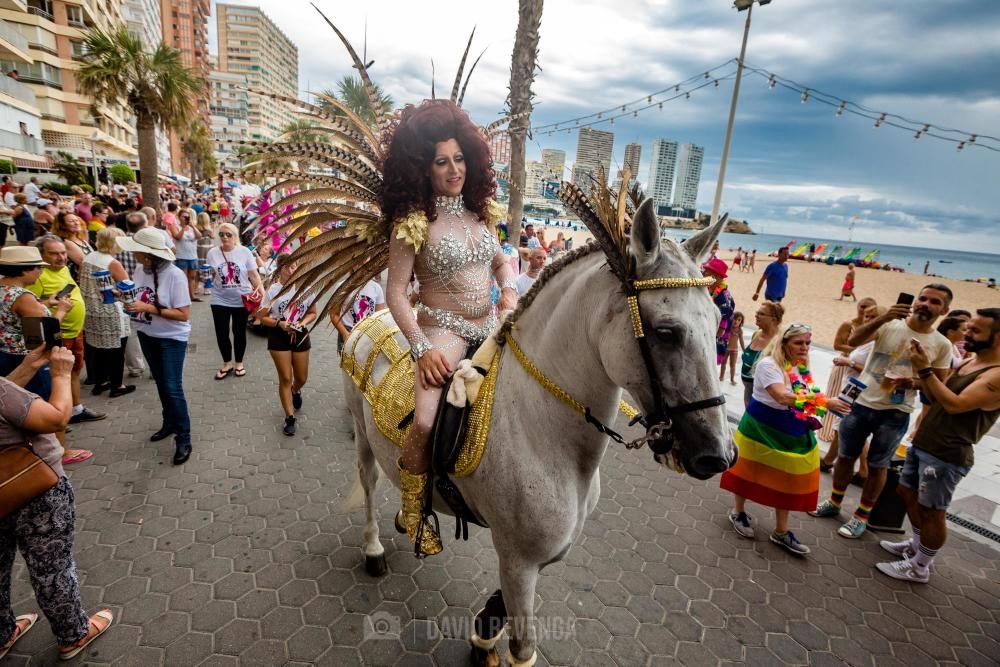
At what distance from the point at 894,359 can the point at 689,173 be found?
52.8ft

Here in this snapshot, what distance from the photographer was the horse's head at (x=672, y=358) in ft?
5.19

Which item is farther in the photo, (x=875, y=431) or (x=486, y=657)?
(x=875, y=431)

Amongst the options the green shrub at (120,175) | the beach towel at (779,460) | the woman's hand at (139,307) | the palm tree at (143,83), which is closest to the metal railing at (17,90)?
the green shrub at (120,175)

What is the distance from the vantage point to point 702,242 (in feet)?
6.20

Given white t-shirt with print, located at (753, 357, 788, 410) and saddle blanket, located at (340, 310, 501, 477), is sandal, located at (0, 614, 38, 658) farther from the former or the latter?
white t-shirt with print, located at (753, 357, 788, 410)

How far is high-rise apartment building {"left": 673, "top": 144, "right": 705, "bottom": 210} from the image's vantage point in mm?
16562

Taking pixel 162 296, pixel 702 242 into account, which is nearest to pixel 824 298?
pixel 702 242

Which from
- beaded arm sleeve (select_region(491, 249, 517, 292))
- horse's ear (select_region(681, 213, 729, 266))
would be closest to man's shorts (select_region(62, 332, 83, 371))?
beaded arm sleeve (select_region(491, 249, 517, 292))

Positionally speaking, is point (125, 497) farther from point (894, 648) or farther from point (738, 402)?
point (738, 402)

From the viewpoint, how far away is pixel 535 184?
8.68ft

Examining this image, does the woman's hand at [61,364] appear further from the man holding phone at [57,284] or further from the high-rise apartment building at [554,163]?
the high-rise apartment building at [554,163]

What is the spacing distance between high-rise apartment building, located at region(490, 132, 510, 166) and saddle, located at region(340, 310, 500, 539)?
1.35m

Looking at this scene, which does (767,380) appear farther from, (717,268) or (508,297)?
(717,268)

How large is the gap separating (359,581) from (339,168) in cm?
317
